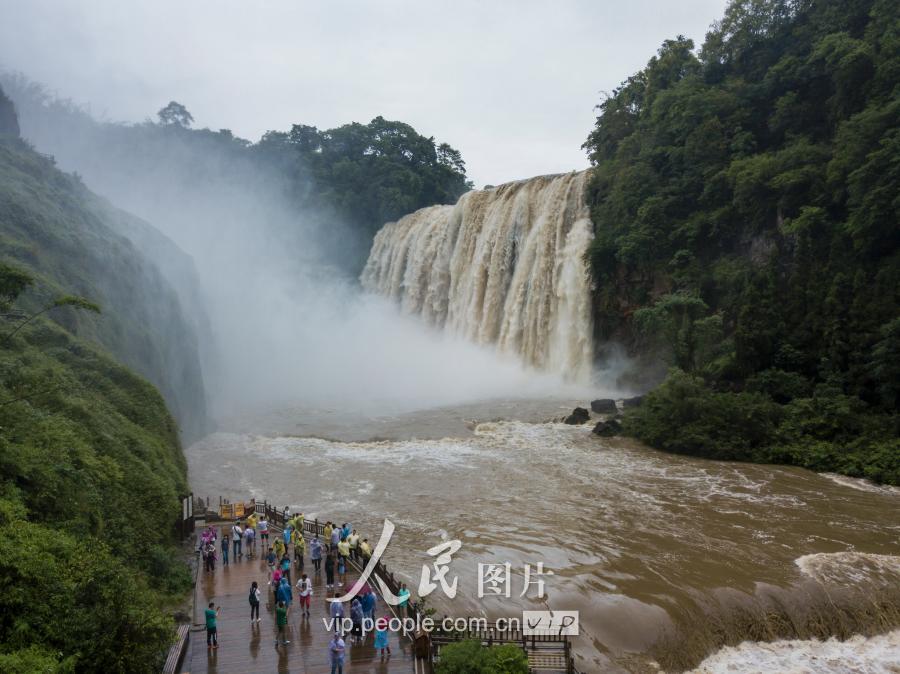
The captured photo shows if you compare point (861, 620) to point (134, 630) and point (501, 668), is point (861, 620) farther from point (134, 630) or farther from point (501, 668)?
point (134, 630)

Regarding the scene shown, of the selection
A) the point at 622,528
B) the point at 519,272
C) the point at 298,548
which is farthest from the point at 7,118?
the point at 622,528

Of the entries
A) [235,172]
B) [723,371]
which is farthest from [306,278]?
[723,371]

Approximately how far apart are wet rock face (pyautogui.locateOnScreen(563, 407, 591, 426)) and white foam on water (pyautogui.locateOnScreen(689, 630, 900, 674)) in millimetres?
15162

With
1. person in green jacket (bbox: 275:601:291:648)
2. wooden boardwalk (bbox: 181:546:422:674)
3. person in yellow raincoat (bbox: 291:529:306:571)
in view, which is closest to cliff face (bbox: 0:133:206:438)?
person in yellow raincoat (bbox: 291:529:306:571)

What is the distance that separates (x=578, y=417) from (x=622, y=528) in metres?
10.7

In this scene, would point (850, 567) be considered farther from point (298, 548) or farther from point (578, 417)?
point (578, 417)

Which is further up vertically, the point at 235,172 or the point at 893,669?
the point at 235,172

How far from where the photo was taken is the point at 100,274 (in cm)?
2578

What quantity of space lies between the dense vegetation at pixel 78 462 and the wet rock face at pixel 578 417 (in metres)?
14.3


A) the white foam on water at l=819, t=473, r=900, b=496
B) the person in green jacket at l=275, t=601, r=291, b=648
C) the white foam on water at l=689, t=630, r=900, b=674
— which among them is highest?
the white foam on water at l=819, t=473, r=900, b=496

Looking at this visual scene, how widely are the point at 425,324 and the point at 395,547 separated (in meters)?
32.6

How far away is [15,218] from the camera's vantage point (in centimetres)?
2405

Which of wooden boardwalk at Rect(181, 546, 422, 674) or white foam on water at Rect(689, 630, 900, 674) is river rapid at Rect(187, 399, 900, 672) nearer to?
white foam on water at Rect(689, 630, 900, 674)

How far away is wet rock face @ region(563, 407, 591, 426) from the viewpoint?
26031mm
